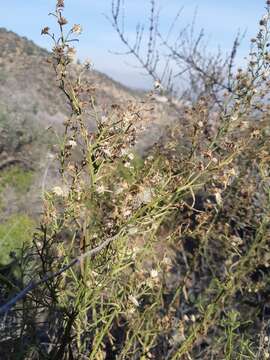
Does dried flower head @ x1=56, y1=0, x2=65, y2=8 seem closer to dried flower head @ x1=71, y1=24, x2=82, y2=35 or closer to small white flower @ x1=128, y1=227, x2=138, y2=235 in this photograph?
dried flower head @ x1=71, y1=24, x2=82, y2=35

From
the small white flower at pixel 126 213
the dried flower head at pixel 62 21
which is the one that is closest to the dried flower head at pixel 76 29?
the dried flower head at pixel 62 21

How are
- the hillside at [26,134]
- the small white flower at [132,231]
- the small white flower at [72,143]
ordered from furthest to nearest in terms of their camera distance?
1. the hillside at [26,134]
2. the small white flower at [72,143]
3. the small white flower at [132,231]

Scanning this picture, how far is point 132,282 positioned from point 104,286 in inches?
17.3

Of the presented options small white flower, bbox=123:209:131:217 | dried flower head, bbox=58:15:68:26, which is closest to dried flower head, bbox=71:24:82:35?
dried flower head, bbox=58:15:68:26

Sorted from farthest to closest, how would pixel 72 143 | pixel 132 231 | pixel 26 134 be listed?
pixel 26 134 < pixel 72 143 < pixel 132 231

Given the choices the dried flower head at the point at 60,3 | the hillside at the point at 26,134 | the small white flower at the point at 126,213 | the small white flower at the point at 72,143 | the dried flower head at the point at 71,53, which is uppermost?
the dried flower head at the point at 60,3

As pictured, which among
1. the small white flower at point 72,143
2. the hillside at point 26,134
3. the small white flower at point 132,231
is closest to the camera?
the small white flower at point 132,231

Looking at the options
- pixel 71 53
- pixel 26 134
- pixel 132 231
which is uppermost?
pixel 71 53

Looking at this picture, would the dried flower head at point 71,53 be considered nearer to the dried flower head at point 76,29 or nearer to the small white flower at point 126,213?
the dried flower head at point 76,29

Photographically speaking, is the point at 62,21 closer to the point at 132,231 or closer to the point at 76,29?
the point at 76,29

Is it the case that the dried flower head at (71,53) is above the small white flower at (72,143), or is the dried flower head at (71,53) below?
above

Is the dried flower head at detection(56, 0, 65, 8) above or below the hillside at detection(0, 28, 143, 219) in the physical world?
above

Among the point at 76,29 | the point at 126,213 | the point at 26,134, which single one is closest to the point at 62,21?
the point at 76,29

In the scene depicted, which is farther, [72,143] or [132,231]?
[72,143]
